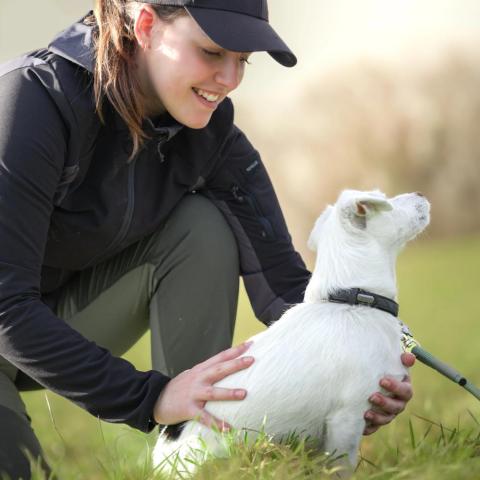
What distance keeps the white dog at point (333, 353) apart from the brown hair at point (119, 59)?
595 mm

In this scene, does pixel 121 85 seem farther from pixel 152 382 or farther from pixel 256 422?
pixel 256 422

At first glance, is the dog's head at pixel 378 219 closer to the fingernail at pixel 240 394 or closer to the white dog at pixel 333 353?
the white dog at pixel 333 353

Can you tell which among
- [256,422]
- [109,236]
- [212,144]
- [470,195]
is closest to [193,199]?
[212,144]

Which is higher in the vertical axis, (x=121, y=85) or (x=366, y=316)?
(x=121, y=85)

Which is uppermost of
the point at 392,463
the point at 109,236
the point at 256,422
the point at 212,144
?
the point at 212,144

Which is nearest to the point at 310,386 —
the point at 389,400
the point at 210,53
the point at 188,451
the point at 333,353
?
the point at 333,353

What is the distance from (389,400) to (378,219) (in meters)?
0.46

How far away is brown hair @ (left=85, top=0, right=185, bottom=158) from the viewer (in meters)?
2.08

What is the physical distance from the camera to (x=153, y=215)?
242 centimetres

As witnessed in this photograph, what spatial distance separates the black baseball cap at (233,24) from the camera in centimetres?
200

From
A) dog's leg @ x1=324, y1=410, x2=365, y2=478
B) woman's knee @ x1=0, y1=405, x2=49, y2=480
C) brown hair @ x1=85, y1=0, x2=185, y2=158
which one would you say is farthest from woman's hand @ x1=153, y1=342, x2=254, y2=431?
brown hair @ x1=85, y1=0, x2=185, y2=158

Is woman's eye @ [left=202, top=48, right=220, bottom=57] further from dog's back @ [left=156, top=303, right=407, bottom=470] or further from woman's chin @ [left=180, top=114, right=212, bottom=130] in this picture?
dog's back @ [left=156, top=303, right=407, bottom=470]

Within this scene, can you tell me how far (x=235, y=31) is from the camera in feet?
6.61

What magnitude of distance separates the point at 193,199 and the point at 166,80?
0.50 m
